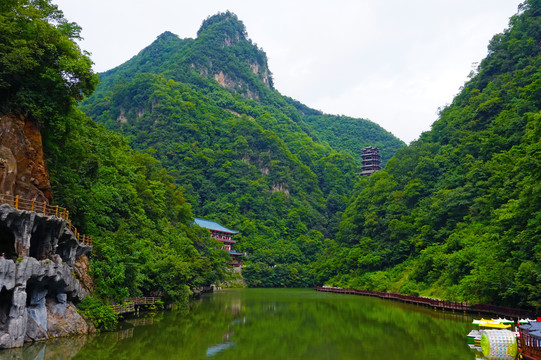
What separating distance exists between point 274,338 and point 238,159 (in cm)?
7960

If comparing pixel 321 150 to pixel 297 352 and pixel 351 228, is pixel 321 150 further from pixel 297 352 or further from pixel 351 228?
pixel 297 352

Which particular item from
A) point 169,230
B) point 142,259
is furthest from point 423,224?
point 142,259

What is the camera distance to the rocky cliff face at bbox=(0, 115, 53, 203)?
726 inches

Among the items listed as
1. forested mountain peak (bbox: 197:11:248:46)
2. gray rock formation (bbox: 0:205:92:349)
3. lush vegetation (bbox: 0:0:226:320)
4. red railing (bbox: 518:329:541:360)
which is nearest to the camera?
red railing (bbox: 518:329:541:360)

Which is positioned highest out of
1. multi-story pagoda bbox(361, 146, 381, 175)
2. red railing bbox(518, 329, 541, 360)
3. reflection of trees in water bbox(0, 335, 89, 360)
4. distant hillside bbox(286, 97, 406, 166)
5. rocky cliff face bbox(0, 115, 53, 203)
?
distant hillside bbox(286, 97, 406, 166)

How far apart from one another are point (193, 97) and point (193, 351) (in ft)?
315

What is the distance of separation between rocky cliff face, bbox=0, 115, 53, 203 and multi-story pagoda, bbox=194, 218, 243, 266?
51.8 m

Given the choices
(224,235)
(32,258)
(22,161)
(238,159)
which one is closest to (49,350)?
(32,258)

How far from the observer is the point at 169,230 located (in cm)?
4097

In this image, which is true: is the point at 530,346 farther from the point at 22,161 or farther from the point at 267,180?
the point at 267,180

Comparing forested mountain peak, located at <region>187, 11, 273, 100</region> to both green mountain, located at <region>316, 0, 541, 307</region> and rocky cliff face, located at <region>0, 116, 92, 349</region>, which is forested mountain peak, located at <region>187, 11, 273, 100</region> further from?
rocky cliff face, located at <region>0, 116, 92, 349</region>

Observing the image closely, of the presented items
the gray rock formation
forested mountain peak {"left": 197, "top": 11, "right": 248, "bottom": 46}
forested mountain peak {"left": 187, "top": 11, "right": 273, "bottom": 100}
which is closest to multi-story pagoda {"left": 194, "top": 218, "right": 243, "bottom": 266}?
the gray rock formation

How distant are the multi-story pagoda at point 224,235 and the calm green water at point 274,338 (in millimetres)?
41131

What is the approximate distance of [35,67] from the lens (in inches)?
795
